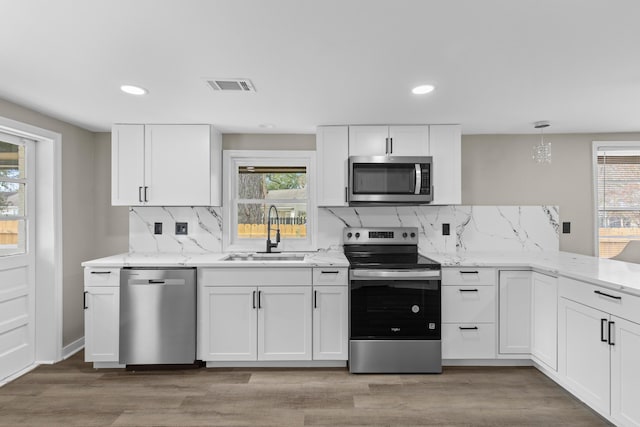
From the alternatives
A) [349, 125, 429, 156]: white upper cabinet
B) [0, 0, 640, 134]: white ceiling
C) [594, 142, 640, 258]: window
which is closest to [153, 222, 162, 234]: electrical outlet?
[0, 0, 640, 134]: white ceiling

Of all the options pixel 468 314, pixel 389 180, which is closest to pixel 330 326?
pixel 468 314

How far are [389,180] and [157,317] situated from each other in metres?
2.20

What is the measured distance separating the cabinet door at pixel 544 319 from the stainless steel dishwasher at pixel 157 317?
2663 mm

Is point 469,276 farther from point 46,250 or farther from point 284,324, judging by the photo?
point 46,250

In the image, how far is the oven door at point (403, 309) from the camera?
2902 mm

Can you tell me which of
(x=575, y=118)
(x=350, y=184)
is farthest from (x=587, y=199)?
(x=350, y=184)

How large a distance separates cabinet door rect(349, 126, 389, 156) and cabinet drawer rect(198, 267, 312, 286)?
119cm

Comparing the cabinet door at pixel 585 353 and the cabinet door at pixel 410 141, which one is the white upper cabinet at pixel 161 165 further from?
the cabinet door at pixel 585 353

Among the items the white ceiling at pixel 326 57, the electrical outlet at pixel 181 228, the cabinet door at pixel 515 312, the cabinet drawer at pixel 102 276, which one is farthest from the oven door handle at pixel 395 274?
the cabinet drawer at pixel 102 276

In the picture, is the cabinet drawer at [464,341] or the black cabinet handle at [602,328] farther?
the cabinet drawer at [464,341]

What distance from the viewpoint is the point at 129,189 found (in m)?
3.26

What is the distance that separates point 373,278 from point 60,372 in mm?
2608

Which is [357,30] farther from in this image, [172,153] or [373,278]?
[172,153]

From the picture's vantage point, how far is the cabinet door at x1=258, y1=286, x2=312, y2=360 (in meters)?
2.97
